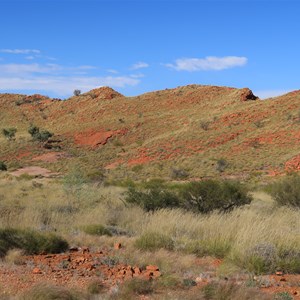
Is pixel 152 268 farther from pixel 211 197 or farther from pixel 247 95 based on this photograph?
pixel 247 95

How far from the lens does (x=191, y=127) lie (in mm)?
59719

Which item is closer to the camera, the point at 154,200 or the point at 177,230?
the point at 177,230

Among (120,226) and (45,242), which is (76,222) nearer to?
(120,226)

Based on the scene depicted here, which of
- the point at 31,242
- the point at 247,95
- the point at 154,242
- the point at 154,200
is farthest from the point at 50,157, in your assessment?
the point at 154,242

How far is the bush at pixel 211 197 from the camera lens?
1315 cm

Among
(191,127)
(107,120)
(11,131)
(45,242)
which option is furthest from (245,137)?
(45,242)

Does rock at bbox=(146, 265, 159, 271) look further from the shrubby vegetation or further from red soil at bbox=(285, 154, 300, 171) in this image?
red soil at bbox=(285, 154, 300, 171)

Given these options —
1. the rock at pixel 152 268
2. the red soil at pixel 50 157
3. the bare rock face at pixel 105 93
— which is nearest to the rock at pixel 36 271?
the rock at pixel 152 268

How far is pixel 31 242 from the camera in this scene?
8.06m

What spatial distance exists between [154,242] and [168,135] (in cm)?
5072

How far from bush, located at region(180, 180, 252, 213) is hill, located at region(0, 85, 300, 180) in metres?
22.8

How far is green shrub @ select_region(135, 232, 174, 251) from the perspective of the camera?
8.19m

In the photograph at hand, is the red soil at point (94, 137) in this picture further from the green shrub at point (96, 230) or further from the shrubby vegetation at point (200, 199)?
the green shrub at point (96, 230)

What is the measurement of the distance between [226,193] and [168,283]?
7733mm
